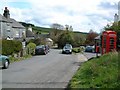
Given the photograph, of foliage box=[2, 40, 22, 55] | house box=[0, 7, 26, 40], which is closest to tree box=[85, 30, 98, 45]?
house box=[0, 7, 26, 40]

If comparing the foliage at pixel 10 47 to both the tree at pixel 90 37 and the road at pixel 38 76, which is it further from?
the tree at pixel 90 37

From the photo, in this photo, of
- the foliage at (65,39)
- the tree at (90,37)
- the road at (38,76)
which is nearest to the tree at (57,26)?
the tree at (90,37)

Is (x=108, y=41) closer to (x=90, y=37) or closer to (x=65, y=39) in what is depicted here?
(x=65, y=39)

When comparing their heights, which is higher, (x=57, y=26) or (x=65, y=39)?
(x=57, y=26)

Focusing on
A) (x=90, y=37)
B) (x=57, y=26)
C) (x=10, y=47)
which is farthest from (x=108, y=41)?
(x=57, y=26)

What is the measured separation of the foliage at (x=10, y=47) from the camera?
3543 centimetres

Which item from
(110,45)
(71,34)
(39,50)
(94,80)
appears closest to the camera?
(94,80)

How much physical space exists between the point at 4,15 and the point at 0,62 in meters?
46.2

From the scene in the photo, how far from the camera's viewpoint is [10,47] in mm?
37844

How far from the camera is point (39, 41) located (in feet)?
227

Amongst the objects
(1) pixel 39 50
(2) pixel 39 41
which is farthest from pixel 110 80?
(2) pixel 39 41

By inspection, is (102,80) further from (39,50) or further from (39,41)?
(39,41)

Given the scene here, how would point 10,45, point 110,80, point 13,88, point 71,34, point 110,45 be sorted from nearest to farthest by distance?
point 110,80
point 13,88
point 110,45
point 10,45
point 71,34

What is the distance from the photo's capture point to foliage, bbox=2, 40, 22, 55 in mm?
35431
